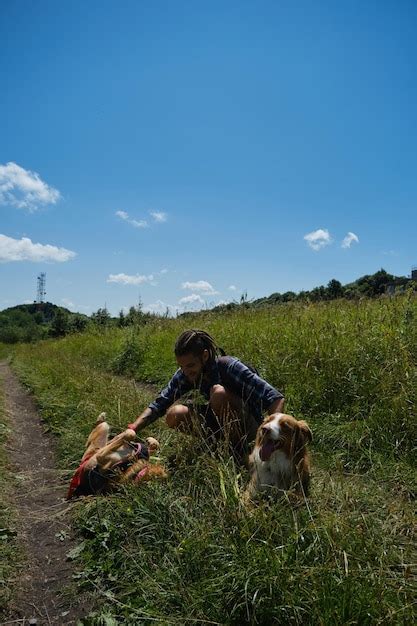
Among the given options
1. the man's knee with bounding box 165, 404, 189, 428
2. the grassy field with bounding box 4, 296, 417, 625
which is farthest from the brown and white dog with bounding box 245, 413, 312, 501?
the man's knee with bounding box 165, 404, 189, 428

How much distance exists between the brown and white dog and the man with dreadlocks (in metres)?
0.57

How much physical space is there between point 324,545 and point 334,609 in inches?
13.2

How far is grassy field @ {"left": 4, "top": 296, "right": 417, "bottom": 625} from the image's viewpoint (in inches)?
66.2

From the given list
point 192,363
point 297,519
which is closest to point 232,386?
point 192,363

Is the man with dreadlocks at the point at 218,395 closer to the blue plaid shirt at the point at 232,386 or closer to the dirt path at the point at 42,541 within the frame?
the blue plaid shirt at the point at 232,386

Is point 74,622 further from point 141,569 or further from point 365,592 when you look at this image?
point 365,592

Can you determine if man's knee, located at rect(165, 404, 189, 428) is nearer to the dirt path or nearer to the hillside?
the dirt path

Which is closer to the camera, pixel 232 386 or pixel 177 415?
pixel 232 386

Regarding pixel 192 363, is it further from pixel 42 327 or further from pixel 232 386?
pixel 42 327

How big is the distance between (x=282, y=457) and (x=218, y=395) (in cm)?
94

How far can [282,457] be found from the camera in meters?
2.41

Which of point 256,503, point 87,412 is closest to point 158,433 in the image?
point 87,412

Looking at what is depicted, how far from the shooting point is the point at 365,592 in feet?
5.27

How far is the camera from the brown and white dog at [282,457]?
2403mm
